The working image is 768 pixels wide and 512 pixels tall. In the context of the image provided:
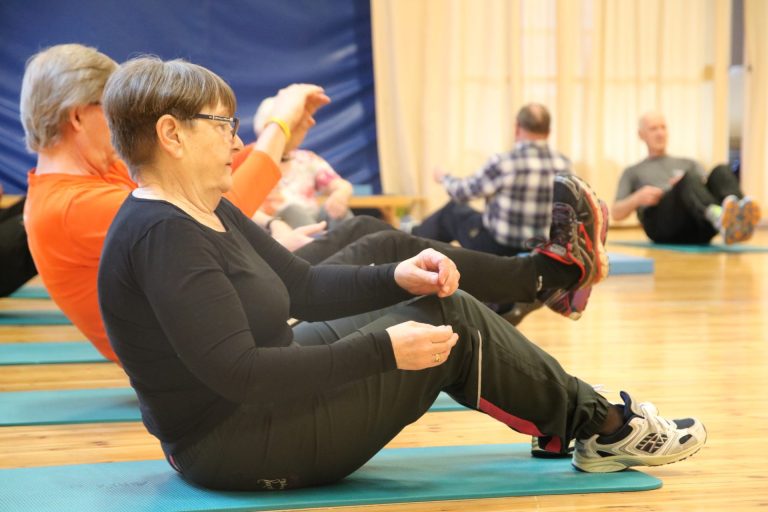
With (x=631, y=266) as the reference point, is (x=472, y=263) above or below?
above

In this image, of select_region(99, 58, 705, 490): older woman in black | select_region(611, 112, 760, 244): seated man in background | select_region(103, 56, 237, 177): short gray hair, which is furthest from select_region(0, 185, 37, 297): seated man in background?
select_region(611, 112, 760, 244): seated man in background

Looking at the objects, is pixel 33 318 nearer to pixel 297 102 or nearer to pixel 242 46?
pixel 297 102

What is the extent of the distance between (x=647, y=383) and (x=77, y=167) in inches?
61.6

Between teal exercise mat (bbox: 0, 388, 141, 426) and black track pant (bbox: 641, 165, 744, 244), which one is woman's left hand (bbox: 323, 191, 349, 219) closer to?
teal exercise mat (bbox: 0, 388, 141, 426)

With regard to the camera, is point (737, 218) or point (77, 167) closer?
point (77, 167)

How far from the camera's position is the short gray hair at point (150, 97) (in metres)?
1.44

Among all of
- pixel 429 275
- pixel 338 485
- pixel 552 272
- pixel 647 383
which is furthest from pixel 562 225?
pixel 338 485

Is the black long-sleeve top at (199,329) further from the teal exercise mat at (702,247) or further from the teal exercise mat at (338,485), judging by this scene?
the teal exercise mat at (702,247)

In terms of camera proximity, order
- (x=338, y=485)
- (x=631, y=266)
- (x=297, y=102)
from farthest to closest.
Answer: (x=631, y=266) < (x=297, y=102) < (x=338, y=485)

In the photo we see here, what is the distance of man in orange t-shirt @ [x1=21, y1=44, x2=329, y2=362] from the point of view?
2.18 m

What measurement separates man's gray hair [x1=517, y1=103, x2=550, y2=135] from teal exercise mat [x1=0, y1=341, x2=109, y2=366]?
2091 mm

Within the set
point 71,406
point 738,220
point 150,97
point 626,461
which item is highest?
point 150,97

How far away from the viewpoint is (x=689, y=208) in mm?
6488

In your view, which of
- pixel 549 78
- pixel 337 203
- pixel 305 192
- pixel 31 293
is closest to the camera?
pixel 337 203
